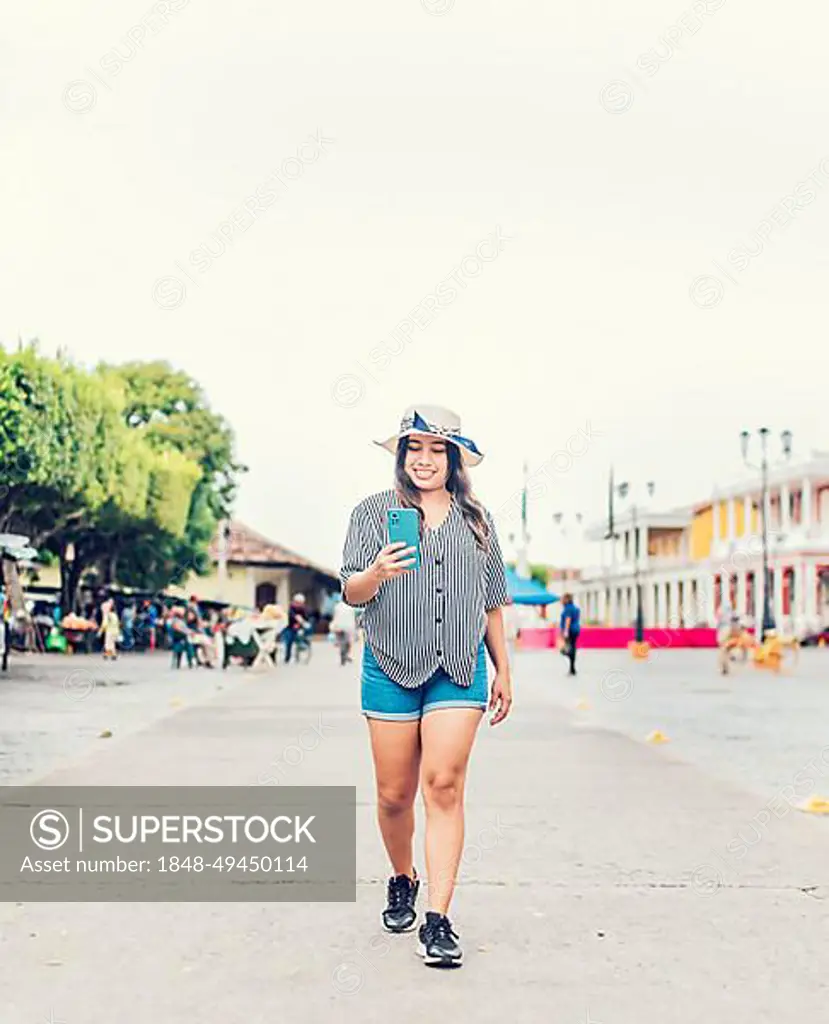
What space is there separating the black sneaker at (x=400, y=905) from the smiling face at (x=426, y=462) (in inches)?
55.2

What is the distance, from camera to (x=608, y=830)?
863cm

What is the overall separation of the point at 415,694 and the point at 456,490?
717 mm

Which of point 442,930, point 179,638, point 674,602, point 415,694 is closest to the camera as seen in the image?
point 442,930

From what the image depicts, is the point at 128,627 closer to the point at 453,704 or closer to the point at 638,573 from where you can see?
the point at 638,573

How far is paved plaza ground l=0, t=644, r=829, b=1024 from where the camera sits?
4828 millimetres

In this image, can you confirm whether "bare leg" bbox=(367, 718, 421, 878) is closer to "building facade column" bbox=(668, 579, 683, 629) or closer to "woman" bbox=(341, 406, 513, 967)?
"woman" bbox=(341, 406, 513, 967)

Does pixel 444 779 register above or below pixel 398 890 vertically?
above

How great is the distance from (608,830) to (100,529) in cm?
4308

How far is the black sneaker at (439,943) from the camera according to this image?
5199 mm

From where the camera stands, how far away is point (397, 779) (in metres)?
5.50

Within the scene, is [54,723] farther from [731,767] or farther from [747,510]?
[747,510]

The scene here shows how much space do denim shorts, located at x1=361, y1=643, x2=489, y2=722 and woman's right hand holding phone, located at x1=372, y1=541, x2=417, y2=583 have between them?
35 centimetres

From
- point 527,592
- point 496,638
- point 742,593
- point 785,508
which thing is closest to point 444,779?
point 496,638

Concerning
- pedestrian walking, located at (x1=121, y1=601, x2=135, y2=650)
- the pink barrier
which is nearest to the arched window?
the pink barrier
